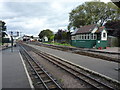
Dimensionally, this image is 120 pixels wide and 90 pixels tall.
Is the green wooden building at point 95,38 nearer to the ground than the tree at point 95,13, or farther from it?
nearer to the ground

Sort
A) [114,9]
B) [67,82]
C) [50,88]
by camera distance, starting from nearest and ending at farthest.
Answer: [50,88] < [67,82] < [114,9]

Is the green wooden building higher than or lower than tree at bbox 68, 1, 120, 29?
lower

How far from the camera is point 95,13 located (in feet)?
147

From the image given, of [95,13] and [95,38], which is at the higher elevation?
[95,13]

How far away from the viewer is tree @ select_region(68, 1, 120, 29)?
44.2m

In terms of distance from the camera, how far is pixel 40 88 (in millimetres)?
6316

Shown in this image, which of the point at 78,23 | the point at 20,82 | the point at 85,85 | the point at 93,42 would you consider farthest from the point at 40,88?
the point at 78,23

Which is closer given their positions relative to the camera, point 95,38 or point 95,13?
point 95,38

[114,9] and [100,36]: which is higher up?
[114,9]

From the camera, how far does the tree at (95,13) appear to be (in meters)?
44.2

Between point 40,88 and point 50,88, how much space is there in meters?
0.54

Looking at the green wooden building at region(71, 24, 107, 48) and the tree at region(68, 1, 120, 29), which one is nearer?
the green wooden building at region(71, 24, 107, 48)

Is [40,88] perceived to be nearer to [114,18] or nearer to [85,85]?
[85,85]

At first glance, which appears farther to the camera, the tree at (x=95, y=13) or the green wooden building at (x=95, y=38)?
the tree at (x=95, y=13)
